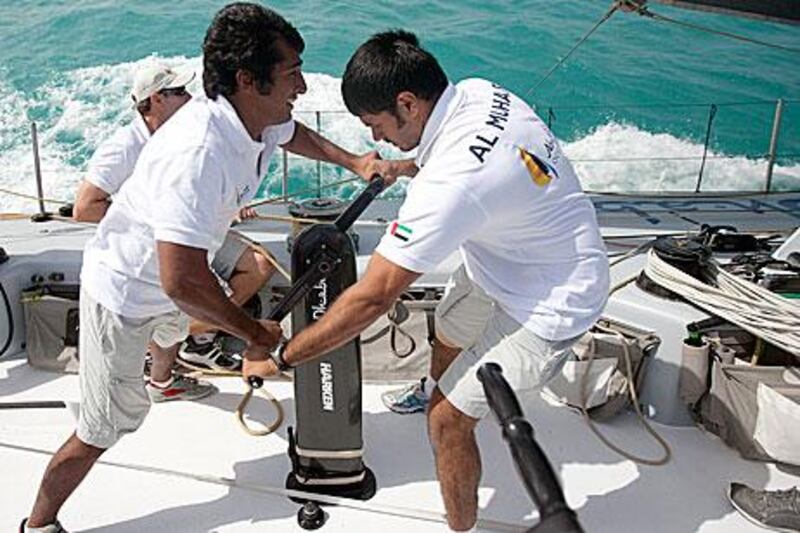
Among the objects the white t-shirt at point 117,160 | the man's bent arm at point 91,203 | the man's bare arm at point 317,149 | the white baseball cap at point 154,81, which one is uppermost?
the white baseball cap at point 154,81

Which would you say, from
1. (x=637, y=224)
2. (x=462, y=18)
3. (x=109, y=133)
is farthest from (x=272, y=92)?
(x=462, y=18)

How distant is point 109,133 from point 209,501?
22.1ft

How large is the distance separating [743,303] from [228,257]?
165cm

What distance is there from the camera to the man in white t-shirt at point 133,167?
2736 millimetres

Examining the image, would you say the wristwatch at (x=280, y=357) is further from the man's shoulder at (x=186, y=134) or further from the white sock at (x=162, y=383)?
the white sock at (x=162, y=383)

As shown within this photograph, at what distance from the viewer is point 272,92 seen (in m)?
1.91

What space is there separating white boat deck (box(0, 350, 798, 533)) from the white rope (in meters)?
0.40

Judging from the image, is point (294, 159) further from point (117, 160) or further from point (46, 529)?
point (46, 529)

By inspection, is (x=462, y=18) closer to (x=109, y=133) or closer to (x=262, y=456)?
(x=109, y=133)

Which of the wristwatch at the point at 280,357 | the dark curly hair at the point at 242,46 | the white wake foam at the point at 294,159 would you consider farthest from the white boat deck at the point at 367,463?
the white wake foam at the point at 294,159

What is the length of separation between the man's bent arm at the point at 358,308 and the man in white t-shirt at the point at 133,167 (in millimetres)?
951

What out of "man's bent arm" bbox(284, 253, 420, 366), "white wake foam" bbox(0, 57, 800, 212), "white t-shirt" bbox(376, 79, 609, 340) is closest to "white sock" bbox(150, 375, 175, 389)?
"man's bent arm" bbox(284, 253, 420, 366)

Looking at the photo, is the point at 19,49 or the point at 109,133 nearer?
the point at 109,133

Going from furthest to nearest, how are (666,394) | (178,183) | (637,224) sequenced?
(637,224), (666,394), (178,183)
